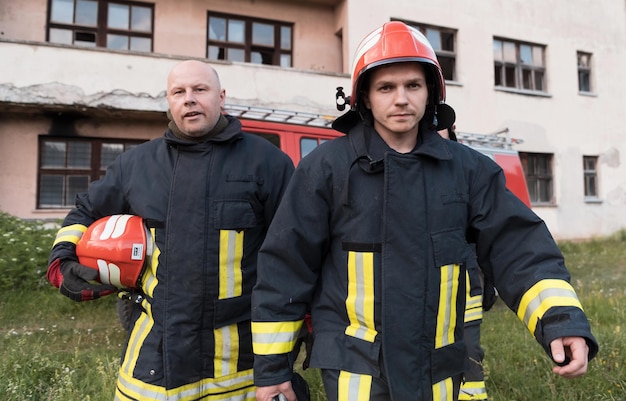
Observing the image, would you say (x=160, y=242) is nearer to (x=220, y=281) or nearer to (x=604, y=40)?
(x=220, y=281)

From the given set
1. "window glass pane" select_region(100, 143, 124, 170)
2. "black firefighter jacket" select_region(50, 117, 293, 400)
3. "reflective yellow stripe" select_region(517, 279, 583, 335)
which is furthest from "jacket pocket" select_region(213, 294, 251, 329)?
"window glass pane" select_region(100, 143, 124, 170)

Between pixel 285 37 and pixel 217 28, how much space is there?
5.51 feet

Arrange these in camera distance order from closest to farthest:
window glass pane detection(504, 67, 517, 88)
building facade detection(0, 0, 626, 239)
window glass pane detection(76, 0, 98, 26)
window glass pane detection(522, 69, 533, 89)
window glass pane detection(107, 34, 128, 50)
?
building facade detection(0, 0, 626, 239) < window glass pane detection(76, 0, 98, 26) < window glass pane detection(107, 34, 128, 50) < window glass pane detection(504, 67, 517, 88) < window glass pane detection(522, 69, 533, 89)

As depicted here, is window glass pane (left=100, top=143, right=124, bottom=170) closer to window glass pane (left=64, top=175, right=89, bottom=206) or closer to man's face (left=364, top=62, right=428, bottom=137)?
window glass pane (left=64, top=175, right=89, bottom=206)

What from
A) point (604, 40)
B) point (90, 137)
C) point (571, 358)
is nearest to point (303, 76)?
point (90, 137)

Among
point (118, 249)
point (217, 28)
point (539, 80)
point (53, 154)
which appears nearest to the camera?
point (118, 249)

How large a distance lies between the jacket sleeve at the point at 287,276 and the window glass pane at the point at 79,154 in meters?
8.94

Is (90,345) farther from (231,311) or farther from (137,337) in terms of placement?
(231,311)

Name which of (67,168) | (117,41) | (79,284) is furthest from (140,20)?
(79,284)

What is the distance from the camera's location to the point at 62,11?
937 centimetres

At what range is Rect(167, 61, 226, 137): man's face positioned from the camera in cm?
181

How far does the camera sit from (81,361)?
332cm

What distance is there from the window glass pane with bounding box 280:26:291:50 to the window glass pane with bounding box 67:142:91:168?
510 centimetres

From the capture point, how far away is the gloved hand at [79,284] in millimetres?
1712
